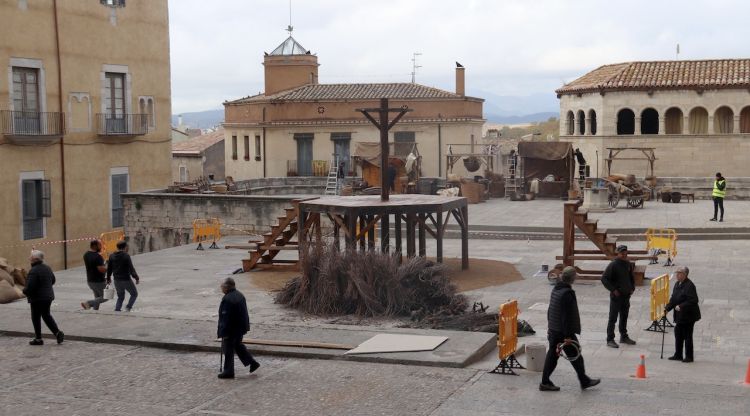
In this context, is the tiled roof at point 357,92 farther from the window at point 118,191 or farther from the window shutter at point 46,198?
the window shutter at point 46,198

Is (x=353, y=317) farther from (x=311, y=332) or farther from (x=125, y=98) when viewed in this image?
(x=125, y=98)

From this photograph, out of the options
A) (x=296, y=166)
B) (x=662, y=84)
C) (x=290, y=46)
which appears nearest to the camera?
(x=662, y=84)

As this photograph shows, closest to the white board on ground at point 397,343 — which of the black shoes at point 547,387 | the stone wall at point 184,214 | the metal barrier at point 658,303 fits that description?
the black shoes at point 547,387

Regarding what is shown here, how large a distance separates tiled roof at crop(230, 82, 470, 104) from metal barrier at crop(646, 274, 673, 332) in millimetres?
33358

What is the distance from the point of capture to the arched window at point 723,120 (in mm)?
42812

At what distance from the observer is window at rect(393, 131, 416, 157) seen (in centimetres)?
4625

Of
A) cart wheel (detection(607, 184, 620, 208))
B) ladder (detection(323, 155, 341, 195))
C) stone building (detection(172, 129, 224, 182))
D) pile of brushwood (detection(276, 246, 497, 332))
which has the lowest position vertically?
pile of brushwood (detection(276, 246, 497, 332))

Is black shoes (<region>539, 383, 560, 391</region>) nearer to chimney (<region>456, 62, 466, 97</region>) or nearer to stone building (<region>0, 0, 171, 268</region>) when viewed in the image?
stone building (<region>0, 0, 171, 268</region>)

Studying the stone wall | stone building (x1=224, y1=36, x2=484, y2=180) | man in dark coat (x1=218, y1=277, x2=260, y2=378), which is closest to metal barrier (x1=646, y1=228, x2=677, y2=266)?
the stone wall

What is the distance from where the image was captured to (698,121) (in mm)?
43312

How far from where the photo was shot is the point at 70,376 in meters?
13.0

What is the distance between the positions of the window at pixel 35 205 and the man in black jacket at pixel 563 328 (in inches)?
913

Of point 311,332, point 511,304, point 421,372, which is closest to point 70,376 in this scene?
point 311,332

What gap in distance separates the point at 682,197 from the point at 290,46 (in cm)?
2793
